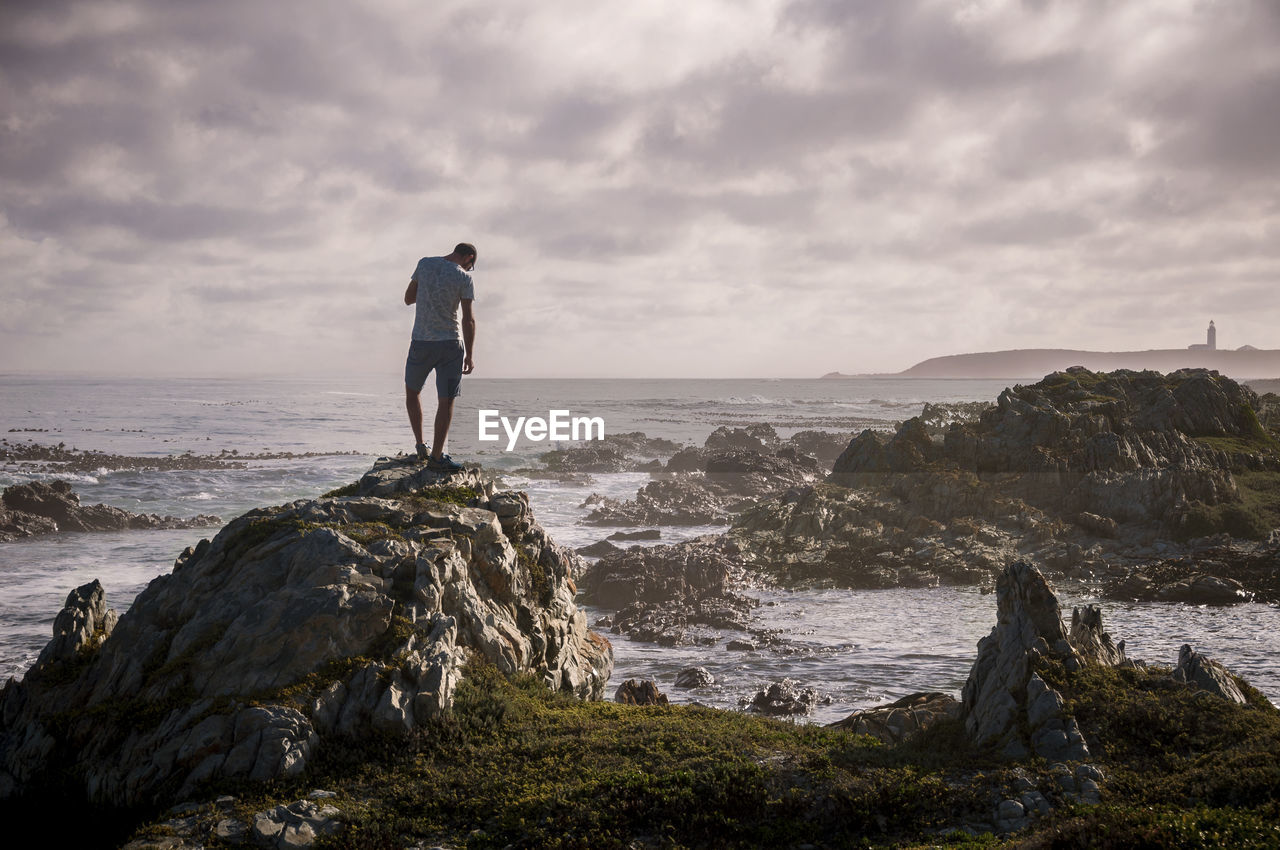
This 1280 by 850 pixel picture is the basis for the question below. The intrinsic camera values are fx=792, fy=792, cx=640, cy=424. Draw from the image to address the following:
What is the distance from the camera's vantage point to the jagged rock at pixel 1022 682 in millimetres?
10781

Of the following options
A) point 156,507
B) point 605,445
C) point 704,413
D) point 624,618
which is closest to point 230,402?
point 704,413

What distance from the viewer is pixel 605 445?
7550 cm

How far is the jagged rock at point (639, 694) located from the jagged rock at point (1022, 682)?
6086 mm

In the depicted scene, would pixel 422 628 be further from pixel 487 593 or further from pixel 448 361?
pixel 448 361

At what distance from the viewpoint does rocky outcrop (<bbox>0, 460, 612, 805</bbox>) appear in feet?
33.9

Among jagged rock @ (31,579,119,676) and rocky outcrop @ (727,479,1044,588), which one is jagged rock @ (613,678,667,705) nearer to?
jagged rock @ (31,579,119,676)

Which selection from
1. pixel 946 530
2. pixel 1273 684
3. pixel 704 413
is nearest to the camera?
pixel 1273 684

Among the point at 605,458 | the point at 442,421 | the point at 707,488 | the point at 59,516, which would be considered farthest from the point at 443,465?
the point at 605,458

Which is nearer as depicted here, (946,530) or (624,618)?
(624,618)

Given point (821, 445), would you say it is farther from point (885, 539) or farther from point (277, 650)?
point (277, 650)

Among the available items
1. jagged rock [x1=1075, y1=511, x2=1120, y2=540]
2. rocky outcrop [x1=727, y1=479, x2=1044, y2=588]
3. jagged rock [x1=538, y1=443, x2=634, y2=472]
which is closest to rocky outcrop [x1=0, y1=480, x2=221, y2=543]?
jagged rock [x1=538, y1=443, x2=634, y2=472]

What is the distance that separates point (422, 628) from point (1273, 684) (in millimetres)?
18842

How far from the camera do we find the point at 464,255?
47.8 ft

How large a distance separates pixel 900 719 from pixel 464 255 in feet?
36.7
